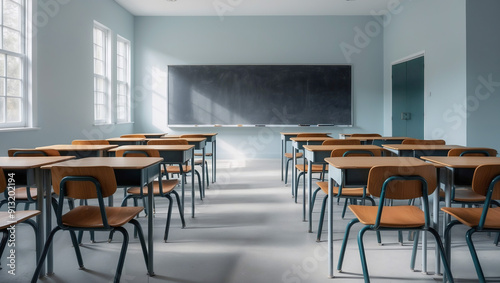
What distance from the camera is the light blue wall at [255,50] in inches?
339

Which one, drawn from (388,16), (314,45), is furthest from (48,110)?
(388,16)

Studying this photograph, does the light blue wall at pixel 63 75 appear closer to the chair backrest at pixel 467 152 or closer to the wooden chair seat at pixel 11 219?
the wooden chair seat at pixel 11 219

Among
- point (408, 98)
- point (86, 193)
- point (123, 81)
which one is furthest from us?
point (123, 81)

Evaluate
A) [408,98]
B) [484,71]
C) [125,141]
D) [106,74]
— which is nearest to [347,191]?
[125,141]

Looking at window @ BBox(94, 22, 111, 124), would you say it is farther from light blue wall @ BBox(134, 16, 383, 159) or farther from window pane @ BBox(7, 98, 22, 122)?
window pane @ BBox(7, 98, 22, 122)

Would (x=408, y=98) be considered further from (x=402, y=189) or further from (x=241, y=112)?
(x=402, y=189)

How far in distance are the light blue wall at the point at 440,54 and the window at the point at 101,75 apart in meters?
5.75

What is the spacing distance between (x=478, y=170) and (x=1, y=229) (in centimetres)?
227

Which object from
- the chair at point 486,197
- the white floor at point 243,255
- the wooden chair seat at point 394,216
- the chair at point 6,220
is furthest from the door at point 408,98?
the chair at point 6,220

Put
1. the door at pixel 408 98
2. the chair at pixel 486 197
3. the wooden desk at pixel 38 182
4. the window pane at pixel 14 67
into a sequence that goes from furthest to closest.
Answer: the door at pixel 408 98, the window pane at pixel 14 67, the wooden desk at pixel 38 182, the chair at pixel 486 197

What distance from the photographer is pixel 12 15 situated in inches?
175

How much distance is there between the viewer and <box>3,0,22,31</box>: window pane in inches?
170

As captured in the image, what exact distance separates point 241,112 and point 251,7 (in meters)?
2.25

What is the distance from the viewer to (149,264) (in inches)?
88.4
